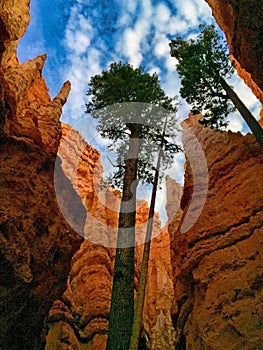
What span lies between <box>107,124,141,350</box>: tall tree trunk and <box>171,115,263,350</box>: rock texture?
2.17 meters

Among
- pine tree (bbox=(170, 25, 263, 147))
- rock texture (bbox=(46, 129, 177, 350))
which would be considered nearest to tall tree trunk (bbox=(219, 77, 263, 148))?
pine tree (bbox=(170, 25, 263, 147))

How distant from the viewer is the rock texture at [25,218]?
9.90m

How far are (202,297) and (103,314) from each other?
12.5 m

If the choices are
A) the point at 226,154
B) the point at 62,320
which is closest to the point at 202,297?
the point at 226,154

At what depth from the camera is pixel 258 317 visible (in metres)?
8.09

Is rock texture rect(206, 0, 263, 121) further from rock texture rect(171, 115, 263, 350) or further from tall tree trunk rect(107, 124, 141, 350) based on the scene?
tall tree trunk rect(107, 124, 141, 350)

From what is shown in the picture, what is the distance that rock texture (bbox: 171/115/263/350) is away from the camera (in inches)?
336

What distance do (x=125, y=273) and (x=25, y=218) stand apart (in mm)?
3683

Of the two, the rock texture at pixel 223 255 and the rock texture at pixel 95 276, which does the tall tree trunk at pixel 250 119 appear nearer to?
the rock texture at pixel 223 255

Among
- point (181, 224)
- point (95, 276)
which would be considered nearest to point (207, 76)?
point (181, 224)

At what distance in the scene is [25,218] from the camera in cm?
1058

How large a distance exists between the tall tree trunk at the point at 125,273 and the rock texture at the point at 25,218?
276cm

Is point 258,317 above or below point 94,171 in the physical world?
below

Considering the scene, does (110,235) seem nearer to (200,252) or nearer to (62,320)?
(62,320)
